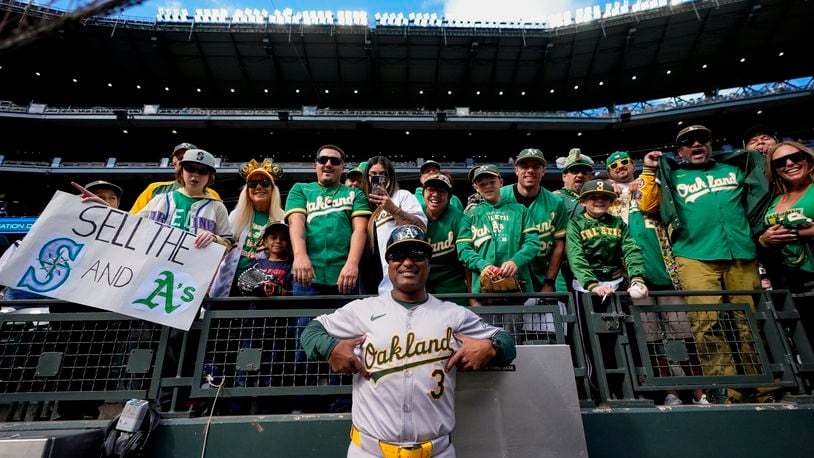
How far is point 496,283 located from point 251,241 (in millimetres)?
2608

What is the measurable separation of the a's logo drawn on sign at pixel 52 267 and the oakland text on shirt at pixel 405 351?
2.37 meters

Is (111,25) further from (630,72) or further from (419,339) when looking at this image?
(630,72)

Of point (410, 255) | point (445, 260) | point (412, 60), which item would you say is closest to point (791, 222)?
point (445, 260)

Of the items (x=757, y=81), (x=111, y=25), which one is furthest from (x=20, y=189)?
(x=757, y=81)

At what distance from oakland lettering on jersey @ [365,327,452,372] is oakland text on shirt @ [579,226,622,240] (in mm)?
2277

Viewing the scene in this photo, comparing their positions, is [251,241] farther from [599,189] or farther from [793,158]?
[793,158]

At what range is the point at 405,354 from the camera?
1807 mm

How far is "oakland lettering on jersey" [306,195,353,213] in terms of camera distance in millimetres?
3293

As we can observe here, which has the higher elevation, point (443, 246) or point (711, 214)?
point (711, 214)

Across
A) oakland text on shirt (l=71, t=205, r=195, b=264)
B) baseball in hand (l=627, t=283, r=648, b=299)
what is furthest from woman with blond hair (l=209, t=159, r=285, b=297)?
baseball in hand (l=627, t=283, r=648, b=299)

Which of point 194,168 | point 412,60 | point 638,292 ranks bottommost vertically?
point 638,292

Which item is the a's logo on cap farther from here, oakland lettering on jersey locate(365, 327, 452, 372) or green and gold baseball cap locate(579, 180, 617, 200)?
green and gold baseball cap locate(579, 180, 617, 200)

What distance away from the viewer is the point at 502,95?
29.6 metres

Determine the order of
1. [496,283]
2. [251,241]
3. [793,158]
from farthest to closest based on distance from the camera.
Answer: [251,241] → [793,158] → [496,283]
